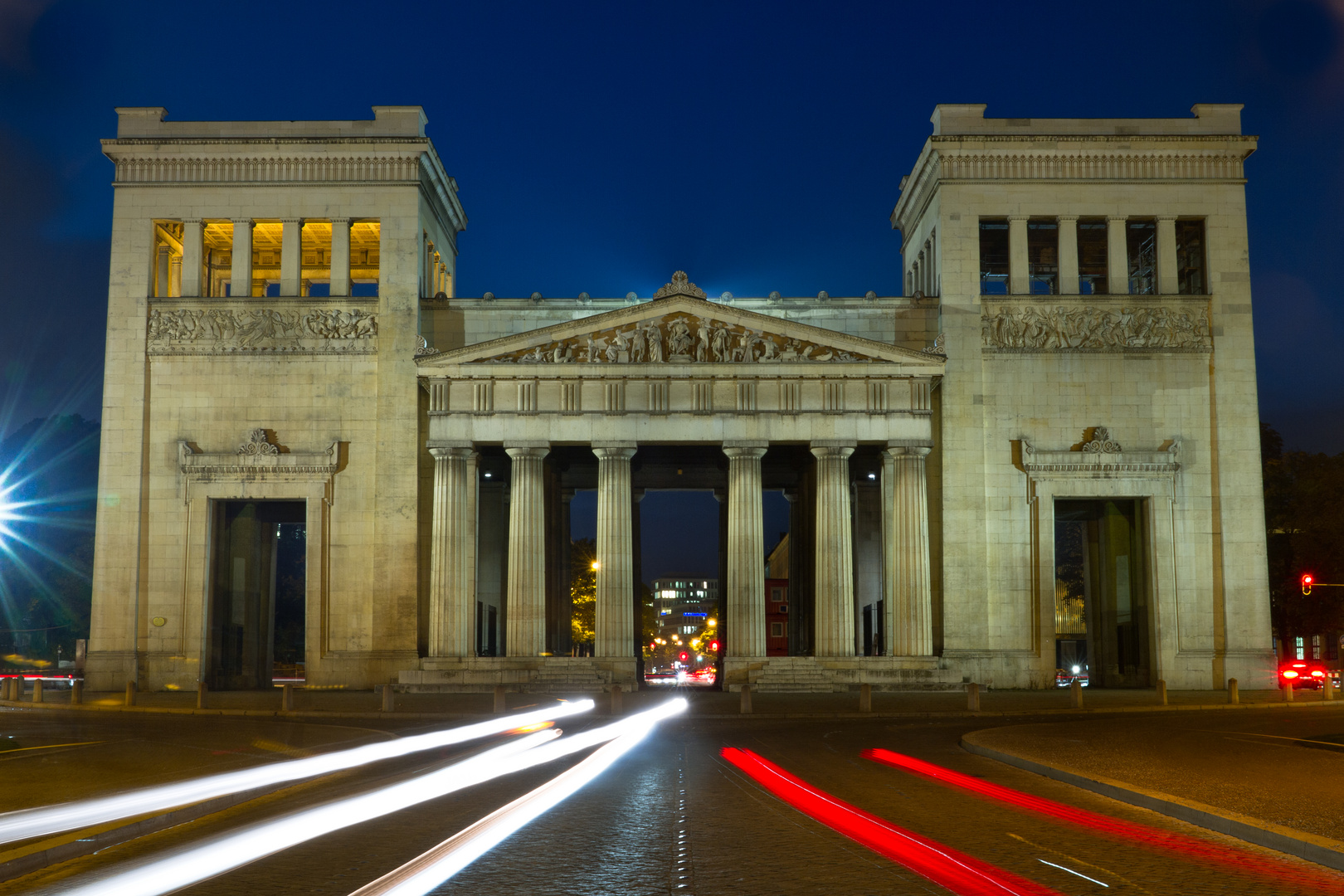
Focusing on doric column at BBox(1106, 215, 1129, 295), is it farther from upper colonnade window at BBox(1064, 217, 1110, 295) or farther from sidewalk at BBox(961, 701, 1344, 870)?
sidewalk at BBox(961, 701, 1344, 870)

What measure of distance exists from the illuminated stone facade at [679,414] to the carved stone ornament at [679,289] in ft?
0.85

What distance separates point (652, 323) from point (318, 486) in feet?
53.6

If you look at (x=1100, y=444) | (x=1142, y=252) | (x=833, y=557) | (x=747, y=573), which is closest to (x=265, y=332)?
→ (x=747, y=573)

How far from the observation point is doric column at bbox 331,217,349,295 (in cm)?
5597

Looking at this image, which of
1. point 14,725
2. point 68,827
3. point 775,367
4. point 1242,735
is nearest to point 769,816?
point 68,827

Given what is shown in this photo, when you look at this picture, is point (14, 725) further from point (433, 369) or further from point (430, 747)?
point (433, 369)

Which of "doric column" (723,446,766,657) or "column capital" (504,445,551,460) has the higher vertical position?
"column capital" (504,445,551,460)

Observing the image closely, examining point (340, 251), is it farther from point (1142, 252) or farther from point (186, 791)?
point (186, 791)

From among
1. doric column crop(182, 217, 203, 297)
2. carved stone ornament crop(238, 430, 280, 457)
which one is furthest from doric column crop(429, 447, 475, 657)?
doric column crop(182, 217, 203, 297)

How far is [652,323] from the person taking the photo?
5381cm

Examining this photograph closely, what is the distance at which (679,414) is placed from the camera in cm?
5359

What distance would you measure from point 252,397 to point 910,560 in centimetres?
2968

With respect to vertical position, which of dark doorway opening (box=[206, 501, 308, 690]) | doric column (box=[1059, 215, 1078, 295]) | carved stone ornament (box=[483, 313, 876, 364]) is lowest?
dark doorway opening (box=[206, 501, 308, 690])

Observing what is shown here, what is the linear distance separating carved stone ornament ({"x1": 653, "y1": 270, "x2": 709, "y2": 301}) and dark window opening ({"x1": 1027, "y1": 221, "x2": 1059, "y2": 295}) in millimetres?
15243
